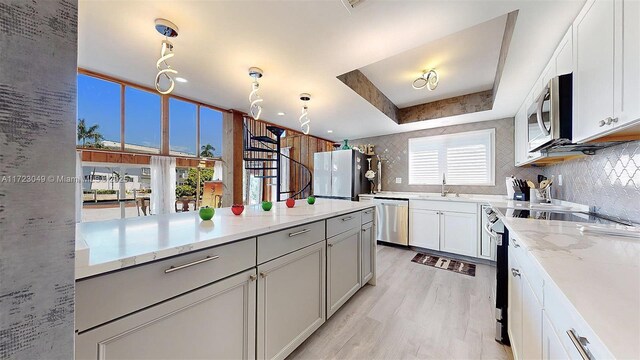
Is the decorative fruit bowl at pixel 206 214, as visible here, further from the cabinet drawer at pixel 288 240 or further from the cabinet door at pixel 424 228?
the cabinet door at pixel 424 228

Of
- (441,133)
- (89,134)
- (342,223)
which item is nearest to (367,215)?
(342,223)

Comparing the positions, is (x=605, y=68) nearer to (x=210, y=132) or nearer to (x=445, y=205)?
(x=445, y=205)

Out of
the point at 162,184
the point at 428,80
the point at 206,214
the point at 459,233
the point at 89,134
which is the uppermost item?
the point at 428,80

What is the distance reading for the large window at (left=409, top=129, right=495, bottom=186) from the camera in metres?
3.64

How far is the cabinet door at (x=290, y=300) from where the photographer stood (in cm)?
124

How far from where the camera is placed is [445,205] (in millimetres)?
3424

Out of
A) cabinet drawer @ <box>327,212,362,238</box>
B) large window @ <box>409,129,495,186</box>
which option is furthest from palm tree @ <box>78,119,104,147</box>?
large window @ <box>409,129,495,186</box>

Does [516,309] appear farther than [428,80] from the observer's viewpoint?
No

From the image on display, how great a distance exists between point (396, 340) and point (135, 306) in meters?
1.65

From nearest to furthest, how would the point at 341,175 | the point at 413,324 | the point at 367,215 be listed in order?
the point at 413,324
the point at 367,215
the point at 341,175

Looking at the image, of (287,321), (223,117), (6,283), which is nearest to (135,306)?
(6,283)

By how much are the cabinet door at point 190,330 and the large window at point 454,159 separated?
3.91 metres

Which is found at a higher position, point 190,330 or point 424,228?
point 190,330

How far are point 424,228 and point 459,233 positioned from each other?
485 mm
